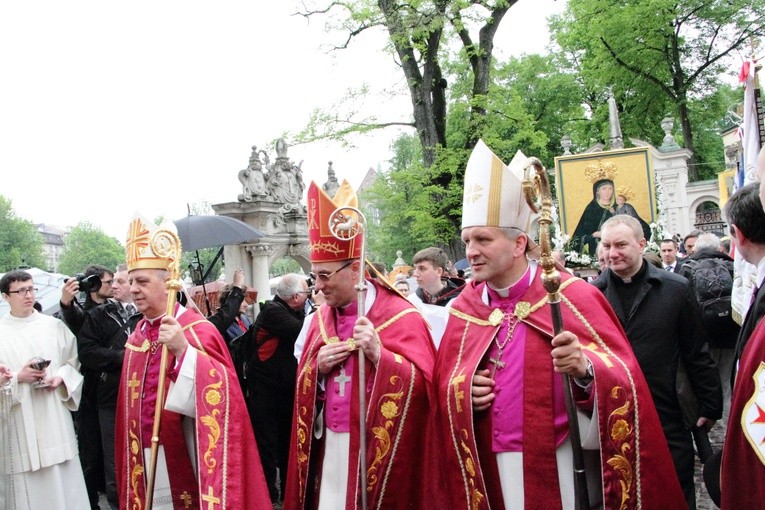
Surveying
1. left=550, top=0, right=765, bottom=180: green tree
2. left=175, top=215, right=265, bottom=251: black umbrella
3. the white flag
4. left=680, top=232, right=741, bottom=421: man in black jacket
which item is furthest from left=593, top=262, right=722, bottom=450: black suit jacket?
left=550, top=0, right=765, bottom=180: green tree

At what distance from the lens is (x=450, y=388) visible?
3.48 metres

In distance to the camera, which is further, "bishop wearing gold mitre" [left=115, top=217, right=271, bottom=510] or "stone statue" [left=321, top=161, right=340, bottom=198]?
"stone statue" [left=321, top=161, right=340, bottom=198]

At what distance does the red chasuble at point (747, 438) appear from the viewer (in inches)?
89.5

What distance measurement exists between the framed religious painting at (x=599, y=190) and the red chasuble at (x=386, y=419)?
13314mm

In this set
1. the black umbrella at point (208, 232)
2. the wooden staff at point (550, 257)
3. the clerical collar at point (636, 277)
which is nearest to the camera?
the wooden staff at point (550, 257)

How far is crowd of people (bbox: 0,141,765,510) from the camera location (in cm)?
318

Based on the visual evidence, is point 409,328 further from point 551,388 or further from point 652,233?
point 652,233

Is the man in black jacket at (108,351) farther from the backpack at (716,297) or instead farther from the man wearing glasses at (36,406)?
the backpack at (716,297)

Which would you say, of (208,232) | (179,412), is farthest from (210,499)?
(208,232)

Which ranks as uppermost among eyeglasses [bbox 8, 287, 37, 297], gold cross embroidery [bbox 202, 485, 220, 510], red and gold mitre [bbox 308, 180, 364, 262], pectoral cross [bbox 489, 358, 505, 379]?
red and gold mitre [bbox 308, 180, 364, 262]

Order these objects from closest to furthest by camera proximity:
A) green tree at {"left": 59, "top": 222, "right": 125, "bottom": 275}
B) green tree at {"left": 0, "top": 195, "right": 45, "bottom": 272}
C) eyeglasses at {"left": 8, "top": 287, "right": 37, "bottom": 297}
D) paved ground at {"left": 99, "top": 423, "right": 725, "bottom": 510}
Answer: eyeglasses at {"left": 8, "top": 287, "right": 37, "bottom": 297}, paved ground at {"left": 99, "top": 423, "right": 725, "bottom": 510}, green tree at {"left": 0, "top": 195, "right": 45, "bottom": 272}, green tree at {"left": 59, "top": 222, "right": 125, "bottom": 275}

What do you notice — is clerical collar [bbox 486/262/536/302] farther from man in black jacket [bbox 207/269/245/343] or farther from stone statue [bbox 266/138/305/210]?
stone statue [bbox 266/138/305/210]

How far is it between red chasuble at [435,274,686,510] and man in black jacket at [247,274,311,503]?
3210mm

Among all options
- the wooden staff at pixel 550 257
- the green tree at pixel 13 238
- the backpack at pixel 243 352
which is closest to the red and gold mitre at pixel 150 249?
the wooden staff at pixel 550 257
